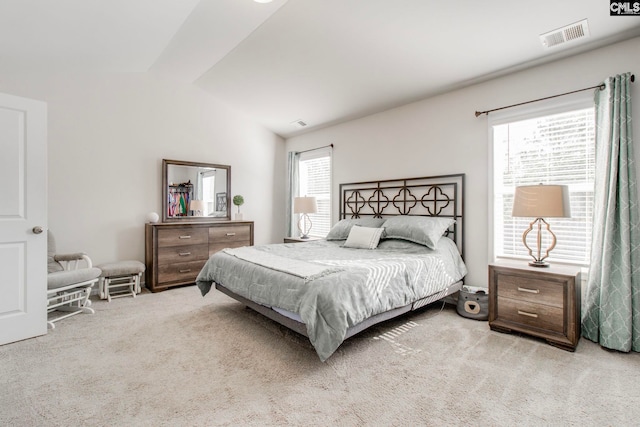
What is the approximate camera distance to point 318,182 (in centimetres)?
548

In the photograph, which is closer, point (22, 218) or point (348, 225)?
point (22, 218)

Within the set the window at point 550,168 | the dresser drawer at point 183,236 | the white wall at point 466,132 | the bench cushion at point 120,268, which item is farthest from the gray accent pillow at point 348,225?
the bench cushion at point 120,268

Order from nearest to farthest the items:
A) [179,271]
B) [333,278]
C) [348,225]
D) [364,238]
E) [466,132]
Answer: [333,278], [466,132], [364,238], [348,225], [179,271]

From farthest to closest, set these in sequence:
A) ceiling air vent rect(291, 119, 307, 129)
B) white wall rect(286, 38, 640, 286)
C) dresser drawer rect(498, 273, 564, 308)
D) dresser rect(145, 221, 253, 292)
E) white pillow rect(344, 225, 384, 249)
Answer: ceiling air vent rect(291, 119, 307, 129)
dresser rect(145, 221, 253, 292)
white pillow rect(344, 225, 384, 249)
white wall rect(286, 38, 640, 286)
dresser drawer rect(498, 273, 564, 308)

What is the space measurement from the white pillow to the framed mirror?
2460mm

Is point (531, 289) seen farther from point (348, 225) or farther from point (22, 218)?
point (22, 218)

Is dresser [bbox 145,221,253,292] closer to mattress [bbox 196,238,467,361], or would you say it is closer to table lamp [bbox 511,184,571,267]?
mattress [bbox 196,238,467,361]

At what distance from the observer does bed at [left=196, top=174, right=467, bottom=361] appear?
82.2 inches

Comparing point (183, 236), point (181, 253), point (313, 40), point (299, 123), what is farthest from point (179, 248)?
point (313, 40)

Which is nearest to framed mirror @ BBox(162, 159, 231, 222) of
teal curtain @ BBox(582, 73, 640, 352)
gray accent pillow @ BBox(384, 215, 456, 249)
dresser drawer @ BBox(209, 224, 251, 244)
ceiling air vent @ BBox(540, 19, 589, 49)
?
dresser drawer @ BBox(209, 224, 251, 244)

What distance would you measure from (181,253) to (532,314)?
4.18 m

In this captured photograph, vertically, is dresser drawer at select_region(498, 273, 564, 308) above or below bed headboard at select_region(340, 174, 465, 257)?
below

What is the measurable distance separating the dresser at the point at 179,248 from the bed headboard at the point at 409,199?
79.4 inches

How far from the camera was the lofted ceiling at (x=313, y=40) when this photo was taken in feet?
8.27
